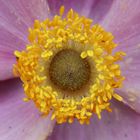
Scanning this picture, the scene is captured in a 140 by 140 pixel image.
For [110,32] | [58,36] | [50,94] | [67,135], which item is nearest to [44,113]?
[50,94]

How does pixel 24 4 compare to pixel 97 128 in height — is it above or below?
above

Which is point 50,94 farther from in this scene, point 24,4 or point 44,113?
point 24,4

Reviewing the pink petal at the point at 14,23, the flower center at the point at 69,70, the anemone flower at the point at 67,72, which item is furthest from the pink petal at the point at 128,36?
the pink petal at the point at 14,23

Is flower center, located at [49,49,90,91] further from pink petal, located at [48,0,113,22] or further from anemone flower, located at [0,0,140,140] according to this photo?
pink petal, located at [48,0,113,22]

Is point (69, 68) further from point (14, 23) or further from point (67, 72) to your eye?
point (14, 23)

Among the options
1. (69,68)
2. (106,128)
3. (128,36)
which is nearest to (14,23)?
(69,68)

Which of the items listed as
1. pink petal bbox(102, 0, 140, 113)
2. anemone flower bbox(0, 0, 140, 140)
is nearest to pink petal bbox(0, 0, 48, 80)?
anemone flower bbox(0, 0, 140, 140)

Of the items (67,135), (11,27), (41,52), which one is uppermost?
(11,27)
